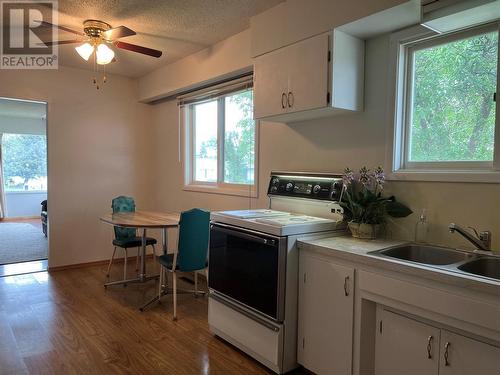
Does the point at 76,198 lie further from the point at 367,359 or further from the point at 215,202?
the point at 367,359

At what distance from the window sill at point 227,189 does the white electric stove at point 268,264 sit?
1.65 feet

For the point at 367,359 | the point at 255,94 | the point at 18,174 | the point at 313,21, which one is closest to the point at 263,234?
the point at 367,359

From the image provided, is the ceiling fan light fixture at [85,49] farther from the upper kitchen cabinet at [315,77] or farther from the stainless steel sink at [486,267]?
the stainless steel sink at [486,267]

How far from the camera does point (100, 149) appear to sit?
4.78 m

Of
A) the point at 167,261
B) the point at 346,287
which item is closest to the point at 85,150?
the point at 167,261

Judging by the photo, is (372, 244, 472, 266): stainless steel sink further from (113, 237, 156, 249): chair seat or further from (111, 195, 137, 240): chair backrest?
(111, 195, 137, 240): chair backrest

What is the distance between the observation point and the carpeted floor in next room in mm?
5026

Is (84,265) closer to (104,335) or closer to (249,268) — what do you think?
(104,335)

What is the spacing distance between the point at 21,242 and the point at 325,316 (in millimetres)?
5787

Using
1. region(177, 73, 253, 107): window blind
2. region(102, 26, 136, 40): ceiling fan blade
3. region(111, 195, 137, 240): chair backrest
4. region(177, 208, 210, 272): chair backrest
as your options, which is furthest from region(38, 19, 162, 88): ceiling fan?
region(111, 195, 137, 240): chair backrest

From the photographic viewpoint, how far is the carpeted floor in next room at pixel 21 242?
5.03 meters

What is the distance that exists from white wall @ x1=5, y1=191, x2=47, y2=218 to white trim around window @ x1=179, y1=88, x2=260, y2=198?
6546 mm

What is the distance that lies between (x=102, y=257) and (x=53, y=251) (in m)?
0.61

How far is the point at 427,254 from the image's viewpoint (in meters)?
2.04
